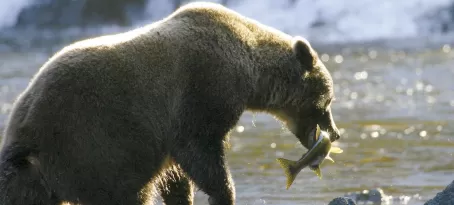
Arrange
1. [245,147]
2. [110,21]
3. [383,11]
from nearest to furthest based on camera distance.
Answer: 1. [245,147]
2. [383,11]
3. [110,21]

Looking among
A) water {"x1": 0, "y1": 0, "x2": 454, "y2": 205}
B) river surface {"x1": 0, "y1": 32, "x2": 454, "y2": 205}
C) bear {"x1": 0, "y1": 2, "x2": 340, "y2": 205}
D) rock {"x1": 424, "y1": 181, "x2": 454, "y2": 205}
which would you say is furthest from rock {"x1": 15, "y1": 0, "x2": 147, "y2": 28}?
rock {"x1": 424, "y1": 181, "x2": 454, "y2": 205}

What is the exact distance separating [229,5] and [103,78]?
17431mm

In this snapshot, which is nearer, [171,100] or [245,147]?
[171,100]

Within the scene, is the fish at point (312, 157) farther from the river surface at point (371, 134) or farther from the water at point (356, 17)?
the water at point (356, 17)

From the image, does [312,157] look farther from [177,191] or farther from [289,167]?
[177,191]

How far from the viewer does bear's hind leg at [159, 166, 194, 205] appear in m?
6.89

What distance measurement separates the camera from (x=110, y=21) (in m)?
24.3

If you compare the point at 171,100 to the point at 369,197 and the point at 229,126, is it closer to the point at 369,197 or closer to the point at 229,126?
the point at 229,126

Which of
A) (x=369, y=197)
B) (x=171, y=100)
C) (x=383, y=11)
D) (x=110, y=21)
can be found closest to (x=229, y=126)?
(x=171, y=100)

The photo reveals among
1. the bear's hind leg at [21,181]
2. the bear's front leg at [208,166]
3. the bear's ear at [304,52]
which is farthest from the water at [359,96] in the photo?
the bear's hind leg at [21,181]

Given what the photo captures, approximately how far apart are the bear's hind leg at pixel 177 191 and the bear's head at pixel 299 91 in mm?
688

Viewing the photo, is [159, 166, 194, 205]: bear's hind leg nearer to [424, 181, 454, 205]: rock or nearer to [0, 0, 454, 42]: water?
[424, 181, 454, 205]: rock

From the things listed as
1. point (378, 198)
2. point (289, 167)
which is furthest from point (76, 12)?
point (289, 167)

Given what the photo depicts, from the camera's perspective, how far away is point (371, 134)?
12.0 m
